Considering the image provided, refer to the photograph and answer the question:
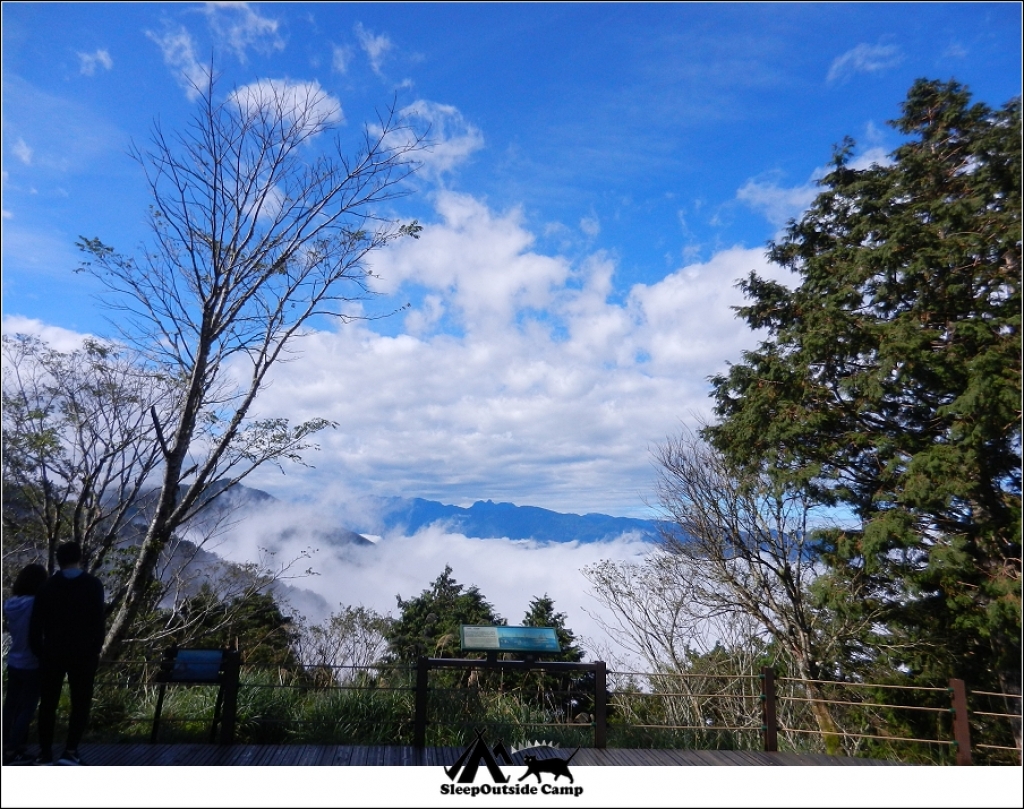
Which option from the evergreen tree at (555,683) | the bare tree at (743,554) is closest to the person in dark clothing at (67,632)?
the evergreen tree at (555,683)

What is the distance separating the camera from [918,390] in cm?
571

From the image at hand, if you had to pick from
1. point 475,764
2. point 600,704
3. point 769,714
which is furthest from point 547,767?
point 769,714

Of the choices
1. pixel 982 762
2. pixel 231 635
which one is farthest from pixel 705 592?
pixel 231 635

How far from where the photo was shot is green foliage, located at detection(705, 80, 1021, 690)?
17.0 ft

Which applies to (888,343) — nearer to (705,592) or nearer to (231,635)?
(705,592)

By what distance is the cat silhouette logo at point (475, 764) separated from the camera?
389 cm

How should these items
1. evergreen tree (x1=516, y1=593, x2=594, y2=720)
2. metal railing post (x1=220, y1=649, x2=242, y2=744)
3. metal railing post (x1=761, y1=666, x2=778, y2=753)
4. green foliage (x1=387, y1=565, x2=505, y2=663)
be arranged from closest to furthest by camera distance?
metal railing post (x1=220, y1=649, x2=242, y2=744) < metal railing post (x1=761, y1=666, x2=778, y2=753) < evergreen tree (x1=516, y1=593, x2=594, y2=720) < green foliage (x1=387, y1=565, x2=505, y2=663)

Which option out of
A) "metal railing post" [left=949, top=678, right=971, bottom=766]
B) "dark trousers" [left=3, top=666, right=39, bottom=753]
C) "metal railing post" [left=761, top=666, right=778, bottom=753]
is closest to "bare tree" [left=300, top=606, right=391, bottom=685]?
"dark trousers" [left=3, top=666, right=39, bottom=753]

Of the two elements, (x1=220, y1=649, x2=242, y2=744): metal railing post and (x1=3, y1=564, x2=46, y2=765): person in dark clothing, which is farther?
(x1=220, y1=649, x2=242, y2=744): metal railing post

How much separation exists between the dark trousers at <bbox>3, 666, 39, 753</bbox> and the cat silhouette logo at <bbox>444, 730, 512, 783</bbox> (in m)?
2.24

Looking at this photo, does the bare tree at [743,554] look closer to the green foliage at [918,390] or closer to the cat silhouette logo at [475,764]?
the green foliage at [918,390]

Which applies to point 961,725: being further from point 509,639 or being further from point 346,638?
point 346,638

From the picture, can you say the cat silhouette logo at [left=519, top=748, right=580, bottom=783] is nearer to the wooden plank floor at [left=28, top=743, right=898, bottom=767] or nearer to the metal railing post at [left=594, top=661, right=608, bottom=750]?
the wooden plank floor at [left=28, top=743, right=898, bottom=767]

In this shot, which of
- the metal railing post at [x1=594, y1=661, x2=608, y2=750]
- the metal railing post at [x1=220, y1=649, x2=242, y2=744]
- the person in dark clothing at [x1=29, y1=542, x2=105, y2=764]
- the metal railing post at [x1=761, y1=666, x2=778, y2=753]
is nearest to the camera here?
the person in dark clothing at [x1=29, y1=542, x2=105, y2=764]
